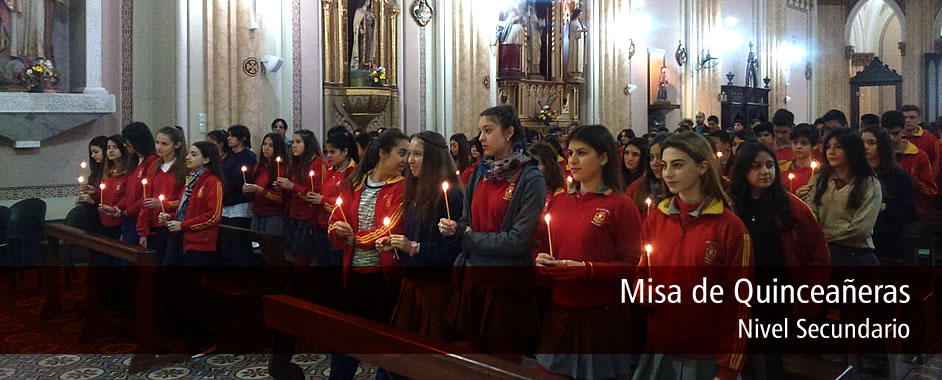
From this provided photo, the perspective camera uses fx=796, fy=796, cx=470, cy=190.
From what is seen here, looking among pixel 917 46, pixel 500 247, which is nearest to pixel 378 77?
pixel 500 247

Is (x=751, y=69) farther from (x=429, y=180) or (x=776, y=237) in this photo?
(x=429, y=180)

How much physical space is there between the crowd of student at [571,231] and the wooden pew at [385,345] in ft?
1.94

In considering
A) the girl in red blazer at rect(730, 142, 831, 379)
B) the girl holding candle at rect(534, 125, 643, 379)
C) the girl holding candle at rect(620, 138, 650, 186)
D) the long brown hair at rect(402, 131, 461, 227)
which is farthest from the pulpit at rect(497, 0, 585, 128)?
the girl holding candle at rect(534, 125, 643, 379)

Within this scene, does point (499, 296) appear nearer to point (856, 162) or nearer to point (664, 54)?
point (856, 162)

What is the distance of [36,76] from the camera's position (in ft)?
28.2

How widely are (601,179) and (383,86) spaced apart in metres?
8.75

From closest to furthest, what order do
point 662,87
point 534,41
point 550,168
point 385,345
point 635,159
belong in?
point 385,345
point 550,168
point 635,159
point 534,41
point 662,87

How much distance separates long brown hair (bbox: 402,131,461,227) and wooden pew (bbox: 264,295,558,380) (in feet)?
2.85

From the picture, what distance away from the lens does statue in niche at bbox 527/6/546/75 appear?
15.1 m

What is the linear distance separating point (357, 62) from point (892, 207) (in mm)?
8232

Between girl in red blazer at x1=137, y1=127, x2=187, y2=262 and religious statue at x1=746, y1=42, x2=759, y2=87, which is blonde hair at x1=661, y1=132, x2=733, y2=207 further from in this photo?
religious statue at x1=746, y1=42, x2=759, y2=87

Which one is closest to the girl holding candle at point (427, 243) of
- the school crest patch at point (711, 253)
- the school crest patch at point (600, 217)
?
the school crest patch at point (600, 217)

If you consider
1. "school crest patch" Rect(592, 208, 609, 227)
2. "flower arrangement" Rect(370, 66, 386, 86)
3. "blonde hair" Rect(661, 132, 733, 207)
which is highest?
"flower arrangement" Rect(370, 66, 386, 86)

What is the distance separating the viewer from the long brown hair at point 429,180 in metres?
4.03
